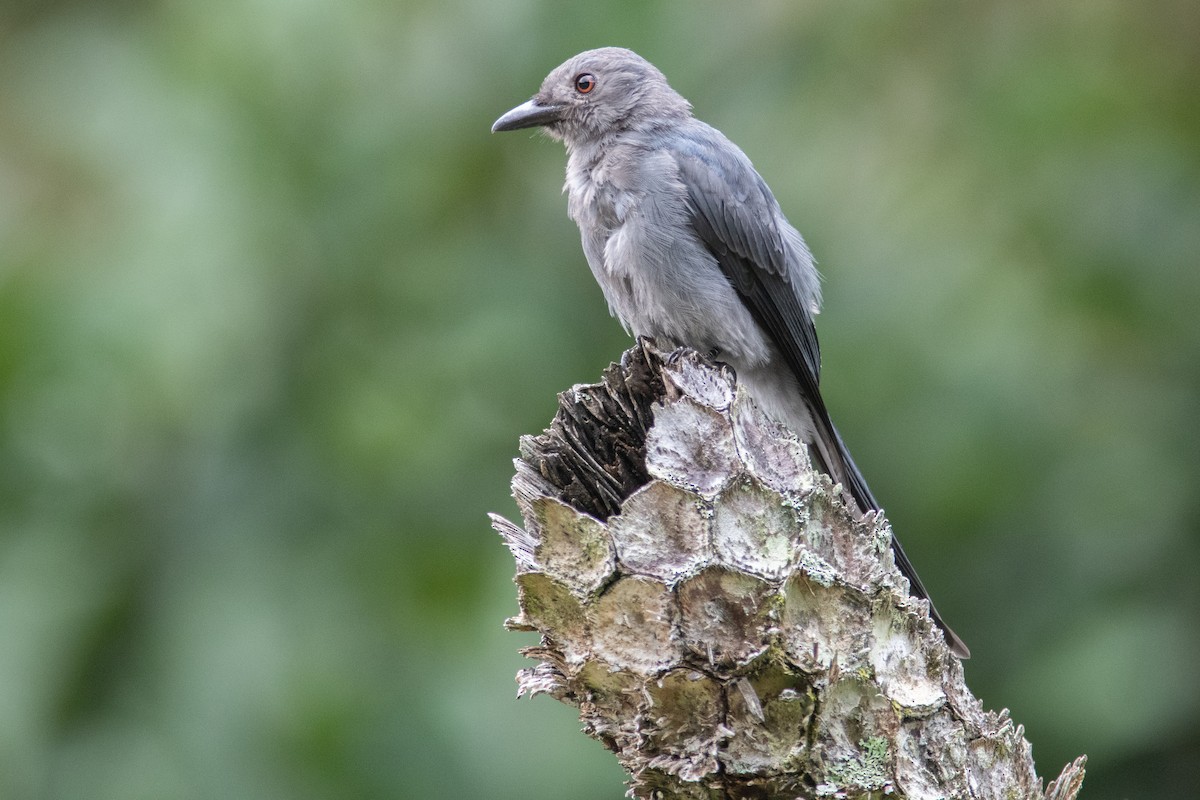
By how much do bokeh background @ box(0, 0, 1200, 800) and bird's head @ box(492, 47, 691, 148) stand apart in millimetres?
518

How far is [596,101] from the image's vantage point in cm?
519

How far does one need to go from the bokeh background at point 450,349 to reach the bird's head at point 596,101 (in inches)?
20.4

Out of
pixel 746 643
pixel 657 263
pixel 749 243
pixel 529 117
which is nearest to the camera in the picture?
pixel 746 643

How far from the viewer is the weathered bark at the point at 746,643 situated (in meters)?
2.27

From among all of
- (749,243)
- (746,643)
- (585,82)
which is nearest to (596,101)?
(585,82)

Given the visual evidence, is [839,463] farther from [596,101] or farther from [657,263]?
[596,101]

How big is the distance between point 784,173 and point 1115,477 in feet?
6.21

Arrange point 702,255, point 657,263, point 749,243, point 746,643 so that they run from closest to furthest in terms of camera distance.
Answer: point 746,643 → point 657,263 → point 702,255 → point 749,243


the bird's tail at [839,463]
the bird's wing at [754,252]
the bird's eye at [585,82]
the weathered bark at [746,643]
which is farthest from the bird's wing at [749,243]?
the weathered bark at [746,643]

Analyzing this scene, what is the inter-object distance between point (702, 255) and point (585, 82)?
1055 millimetres

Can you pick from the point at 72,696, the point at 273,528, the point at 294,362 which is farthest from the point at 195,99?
the point at 72,696

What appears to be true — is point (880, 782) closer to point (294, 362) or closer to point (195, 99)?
point (294, 362)

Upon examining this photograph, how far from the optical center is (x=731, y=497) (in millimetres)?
2398

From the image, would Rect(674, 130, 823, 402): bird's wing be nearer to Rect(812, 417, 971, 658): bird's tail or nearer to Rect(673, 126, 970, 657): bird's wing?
Rect(673, 126, 970, 657): bird's wing
